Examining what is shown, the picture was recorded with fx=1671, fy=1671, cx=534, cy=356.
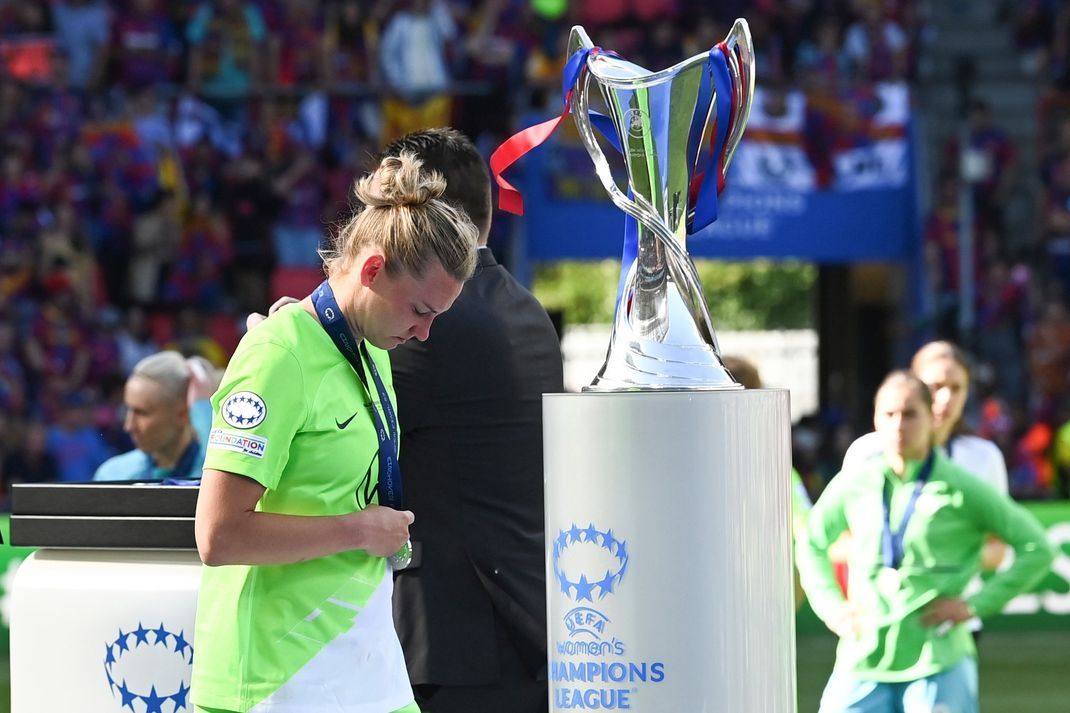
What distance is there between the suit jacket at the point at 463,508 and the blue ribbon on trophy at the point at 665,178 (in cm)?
45

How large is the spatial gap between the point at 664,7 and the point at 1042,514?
8359 millimetres

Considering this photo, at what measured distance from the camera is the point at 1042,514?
9.51 metres

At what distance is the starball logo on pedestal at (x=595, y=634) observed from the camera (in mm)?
2633

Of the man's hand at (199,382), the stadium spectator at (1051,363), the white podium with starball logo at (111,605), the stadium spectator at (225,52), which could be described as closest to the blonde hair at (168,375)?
the man's hand at (199,382)

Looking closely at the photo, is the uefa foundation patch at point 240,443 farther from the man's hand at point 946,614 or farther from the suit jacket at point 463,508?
the man's hand at point 946,614

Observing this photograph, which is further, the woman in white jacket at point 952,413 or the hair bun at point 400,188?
the woman in white jacket at point 952,413

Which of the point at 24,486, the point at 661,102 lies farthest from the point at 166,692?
the point at 661,102

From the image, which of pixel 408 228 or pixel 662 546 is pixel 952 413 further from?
pixel 408 228

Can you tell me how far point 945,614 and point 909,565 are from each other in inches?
7.6

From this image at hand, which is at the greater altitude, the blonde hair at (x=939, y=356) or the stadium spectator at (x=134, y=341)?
the stadium spectator at (x=134, y=341)

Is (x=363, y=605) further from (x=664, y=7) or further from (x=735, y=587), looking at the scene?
(x=664, y=7)

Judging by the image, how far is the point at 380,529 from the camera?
265 cm

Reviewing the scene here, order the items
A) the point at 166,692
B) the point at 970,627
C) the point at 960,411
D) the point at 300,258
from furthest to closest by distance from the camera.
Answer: the point at 300,258, the point at 960,411, the point at 970,627, the point at 166,692

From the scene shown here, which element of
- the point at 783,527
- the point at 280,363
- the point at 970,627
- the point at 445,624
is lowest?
the point at 970,627
